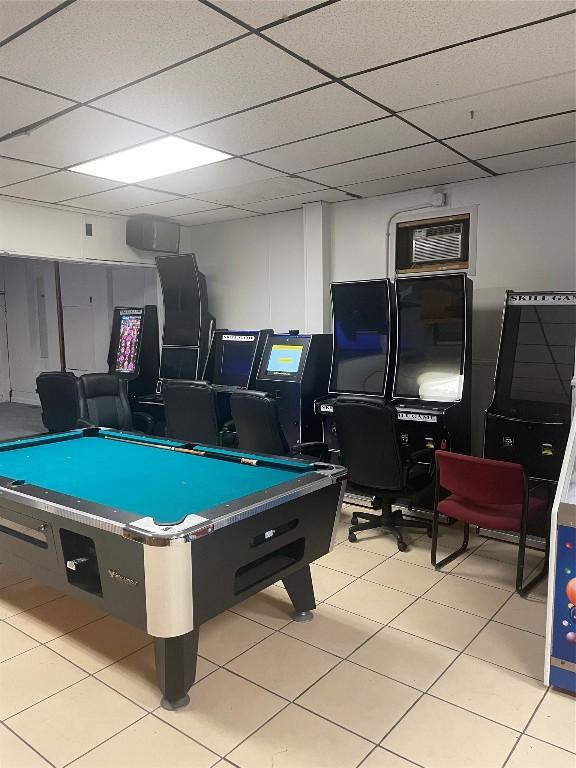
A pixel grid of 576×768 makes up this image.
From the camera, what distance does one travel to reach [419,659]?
270 centimetres

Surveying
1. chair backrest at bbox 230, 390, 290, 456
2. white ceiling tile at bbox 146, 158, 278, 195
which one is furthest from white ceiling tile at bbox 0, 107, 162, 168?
chair backrest at bbox 230, 390, 290, 456

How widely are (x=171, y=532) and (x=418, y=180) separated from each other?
3846mm

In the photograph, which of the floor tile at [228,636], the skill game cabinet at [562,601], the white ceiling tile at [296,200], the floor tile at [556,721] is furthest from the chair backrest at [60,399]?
the floor tile at [556,721]

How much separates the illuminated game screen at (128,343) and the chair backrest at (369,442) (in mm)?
3711

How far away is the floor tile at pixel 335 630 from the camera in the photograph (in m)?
2.82

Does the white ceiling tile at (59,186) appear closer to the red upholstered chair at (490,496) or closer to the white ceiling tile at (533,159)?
the white ceiling tile at (533,159)

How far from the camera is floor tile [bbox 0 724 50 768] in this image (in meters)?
2.03

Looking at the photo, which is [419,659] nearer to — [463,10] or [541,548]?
[541,548]

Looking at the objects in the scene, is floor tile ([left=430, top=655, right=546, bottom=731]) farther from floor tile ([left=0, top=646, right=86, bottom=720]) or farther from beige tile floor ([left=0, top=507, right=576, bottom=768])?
floor tile ([left=0, top=646, right=86, bottom=720])

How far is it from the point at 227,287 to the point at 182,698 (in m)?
4.92

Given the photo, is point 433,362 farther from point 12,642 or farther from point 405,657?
point 12,642

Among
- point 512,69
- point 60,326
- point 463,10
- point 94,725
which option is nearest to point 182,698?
point 94,725

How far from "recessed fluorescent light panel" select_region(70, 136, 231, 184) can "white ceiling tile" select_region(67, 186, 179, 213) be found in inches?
17.6

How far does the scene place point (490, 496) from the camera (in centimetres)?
328
